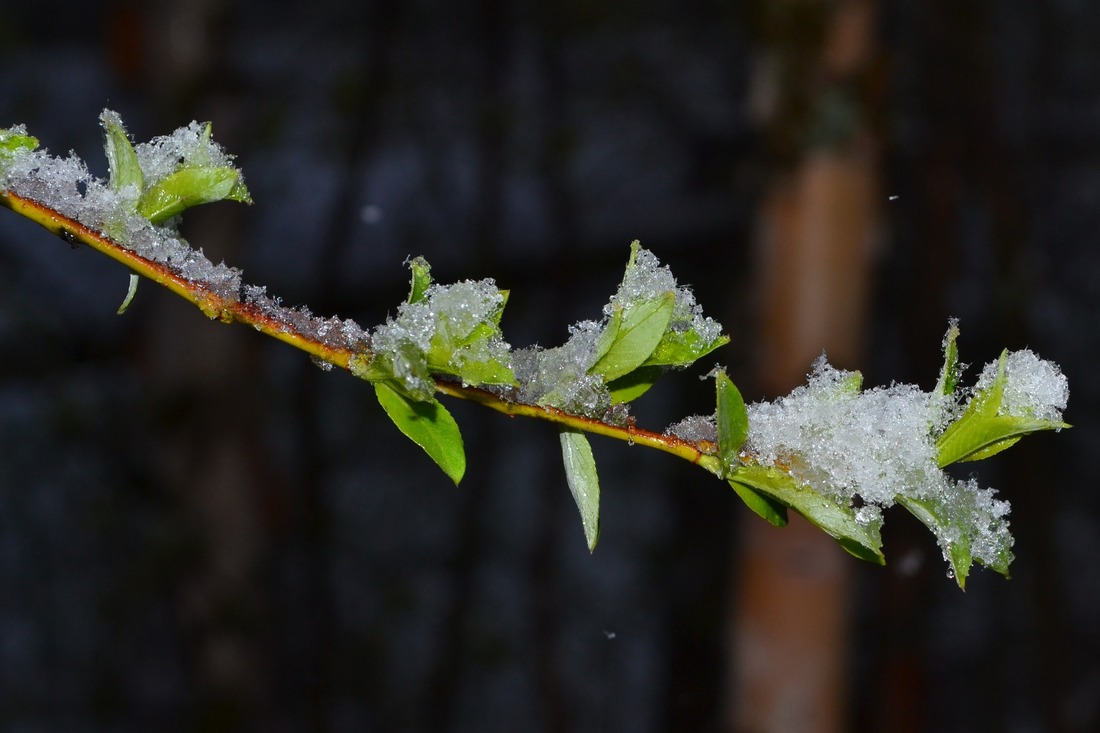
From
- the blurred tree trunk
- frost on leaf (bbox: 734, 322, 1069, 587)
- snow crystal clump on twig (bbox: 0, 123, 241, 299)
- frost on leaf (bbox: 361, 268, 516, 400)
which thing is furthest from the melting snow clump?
the blurred tree trunk

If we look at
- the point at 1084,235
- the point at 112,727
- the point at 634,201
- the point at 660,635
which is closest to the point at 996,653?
the point at 660,635

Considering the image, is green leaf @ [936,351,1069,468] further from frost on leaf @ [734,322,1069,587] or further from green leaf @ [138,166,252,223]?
Answer: green leaf @ [138,166,252,223]

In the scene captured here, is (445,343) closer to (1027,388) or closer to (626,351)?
(626,351)

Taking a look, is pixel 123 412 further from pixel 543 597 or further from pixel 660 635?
pixel 660 635

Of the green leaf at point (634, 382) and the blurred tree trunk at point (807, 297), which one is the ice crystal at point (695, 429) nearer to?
the green leaf at point (634, 382)

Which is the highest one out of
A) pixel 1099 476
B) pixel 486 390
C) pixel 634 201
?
pixel 634 201

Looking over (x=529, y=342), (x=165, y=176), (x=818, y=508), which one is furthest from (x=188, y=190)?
(x=529, y=342)

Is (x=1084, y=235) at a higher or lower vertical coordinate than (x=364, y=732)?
higher
